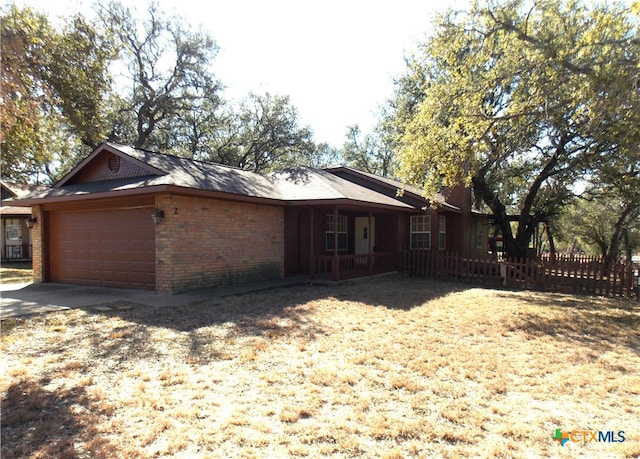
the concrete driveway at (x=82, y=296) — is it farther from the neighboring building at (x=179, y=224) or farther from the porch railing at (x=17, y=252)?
the porch railing at (x=17, y=252)

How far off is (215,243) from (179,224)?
128cm

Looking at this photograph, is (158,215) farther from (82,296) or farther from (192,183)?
(82,296)

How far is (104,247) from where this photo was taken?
11.1m

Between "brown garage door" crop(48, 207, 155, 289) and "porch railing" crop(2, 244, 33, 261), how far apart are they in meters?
13.8

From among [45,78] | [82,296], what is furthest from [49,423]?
[45,78]

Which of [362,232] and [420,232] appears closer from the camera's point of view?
[362,232]

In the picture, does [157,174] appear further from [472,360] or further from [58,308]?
[472,360]

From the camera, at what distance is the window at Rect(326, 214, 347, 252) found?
50.8 feet

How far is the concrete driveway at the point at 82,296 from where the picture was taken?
8031mm

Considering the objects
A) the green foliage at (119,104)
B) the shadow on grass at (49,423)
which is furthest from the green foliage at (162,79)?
the shadow on grass at (49,423)

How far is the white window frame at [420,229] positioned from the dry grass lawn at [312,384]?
9251 millimetres

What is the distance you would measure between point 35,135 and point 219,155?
2001 cm

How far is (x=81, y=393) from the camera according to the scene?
3.89 meters

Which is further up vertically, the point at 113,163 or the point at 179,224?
the point at 113,163
